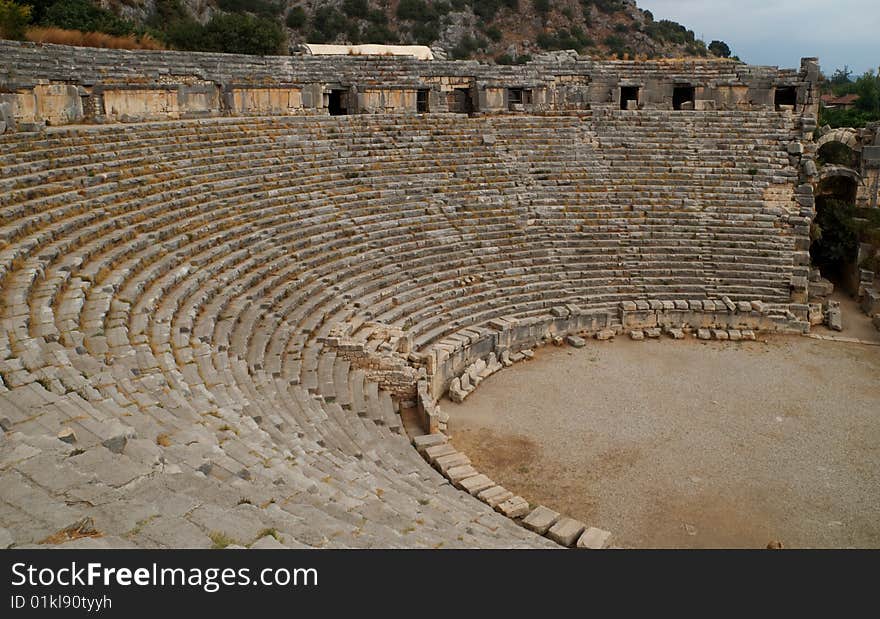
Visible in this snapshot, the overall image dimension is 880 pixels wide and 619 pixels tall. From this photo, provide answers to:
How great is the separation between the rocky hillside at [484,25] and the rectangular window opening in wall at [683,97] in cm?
2516

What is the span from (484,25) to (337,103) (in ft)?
112

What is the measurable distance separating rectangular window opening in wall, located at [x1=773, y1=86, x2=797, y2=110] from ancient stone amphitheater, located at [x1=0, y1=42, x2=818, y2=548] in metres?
0.16

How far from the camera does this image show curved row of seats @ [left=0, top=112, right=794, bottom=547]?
5.20 m

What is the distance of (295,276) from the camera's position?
1233 cm

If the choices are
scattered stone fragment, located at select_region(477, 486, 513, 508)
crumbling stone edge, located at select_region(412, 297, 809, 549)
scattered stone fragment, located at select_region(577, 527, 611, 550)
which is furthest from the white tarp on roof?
scattered stone fragment, located at select_region(577, 527, 611, 550)

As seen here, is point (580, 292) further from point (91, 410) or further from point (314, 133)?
point (91, 410)

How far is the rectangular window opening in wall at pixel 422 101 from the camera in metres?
19.1

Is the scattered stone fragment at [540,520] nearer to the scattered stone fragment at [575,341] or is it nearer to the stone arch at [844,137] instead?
the scattered stone fragment at [575,341]

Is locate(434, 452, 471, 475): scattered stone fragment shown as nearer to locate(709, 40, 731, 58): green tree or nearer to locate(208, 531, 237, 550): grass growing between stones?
locate(208, 531, 237, 550): grass growing between stones

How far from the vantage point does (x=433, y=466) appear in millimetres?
9547

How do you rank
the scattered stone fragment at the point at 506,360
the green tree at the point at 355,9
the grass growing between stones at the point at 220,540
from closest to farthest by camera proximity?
the grass growing between stones at the point at 220,540 < the scattered stone fragment at the point at 506,360 < the green tree at the point at 355,9

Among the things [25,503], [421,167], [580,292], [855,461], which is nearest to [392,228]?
[421,167]

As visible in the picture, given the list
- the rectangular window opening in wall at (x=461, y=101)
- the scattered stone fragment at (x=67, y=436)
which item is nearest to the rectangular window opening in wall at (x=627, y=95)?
the rectangular window opening in wall at (x=461, y=101)

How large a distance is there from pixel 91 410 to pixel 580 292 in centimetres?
1102
